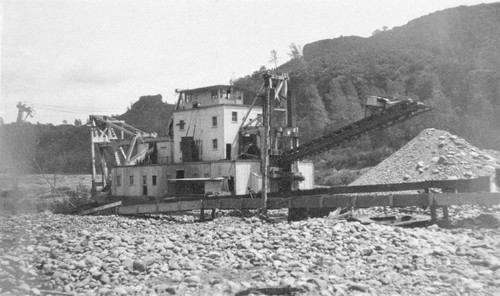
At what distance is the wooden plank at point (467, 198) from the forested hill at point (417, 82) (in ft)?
86.6

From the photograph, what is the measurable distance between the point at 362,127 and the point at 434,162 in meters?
4.07

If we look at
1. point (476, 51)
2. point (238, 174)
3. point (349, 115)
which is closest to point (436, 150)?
point (238, 174)

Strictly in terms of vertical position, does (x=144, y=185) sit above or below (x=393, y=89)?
below

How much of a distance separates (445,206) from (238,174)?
1632 centimetres

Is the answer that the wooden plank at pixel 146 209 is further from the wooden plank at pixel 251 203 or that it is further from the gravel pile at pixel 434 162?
the gravel pile at pixel 434 162

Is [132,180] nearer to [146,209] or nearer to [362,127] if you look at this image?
[146,209]

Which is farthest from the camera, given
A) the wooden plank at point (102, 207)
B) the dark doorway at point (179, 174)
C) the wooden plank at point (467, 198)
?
the dark doorway at point (179, 174)

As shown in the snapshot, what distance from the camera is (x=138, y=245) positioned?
14891 mm

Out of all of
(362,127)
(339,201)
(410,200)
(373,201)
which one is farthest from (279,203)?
(362,127)

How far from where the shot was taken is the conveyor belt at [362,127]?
79.3 ft

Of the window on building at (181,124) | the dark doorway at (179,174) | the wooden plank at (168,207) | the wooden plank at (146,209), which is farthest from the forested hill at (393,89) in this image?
the wooden plank at (168,207)

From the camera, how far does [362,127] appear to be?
26141 millimetres

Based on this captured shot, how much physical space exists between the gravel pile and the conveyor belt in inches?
A: 102

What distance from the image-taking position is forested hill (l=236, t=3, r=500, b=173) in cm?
5088
